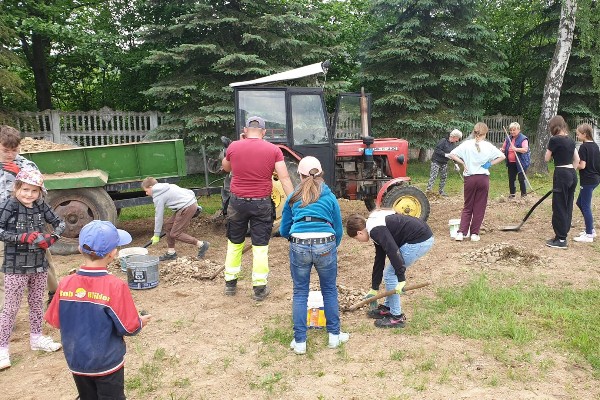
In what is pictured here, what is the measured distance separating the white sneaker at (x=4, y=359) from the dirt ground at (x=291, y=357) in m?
0.08

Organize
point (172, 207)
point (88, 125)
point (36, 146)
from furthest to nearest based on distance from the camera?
point (88, 125) → point (36, 146) → point (172, 207)

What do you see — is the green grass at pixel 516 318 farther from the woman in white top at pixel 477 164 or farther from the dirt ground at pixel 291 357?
the woman in white top at pixel 477 164

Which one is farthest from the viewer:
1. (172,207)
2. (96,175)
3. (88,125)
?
(88,125)

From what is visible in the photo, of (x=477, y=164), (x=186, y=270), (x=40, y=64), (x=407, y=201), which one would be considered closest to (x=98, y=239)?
(x=186, y=270)

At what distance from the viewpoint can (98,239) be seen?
251 centimetres

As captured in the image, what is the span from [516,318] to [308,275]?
2019 mm

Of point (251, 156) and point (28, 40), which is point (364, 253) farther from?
point (28, 40)

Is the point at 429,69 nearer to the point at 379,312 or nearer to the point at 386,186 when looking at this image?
the point at 386,186

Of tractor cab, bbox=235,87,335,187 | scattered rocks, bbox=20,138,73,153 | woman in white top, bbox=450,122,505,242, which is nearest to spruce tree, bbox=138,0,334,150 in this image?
scattered rocks, bbox=20,138,73,153

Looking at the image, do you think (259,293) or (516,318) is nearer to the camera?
(516,318)

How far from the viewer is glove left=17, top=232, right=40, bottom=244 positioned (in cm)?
371

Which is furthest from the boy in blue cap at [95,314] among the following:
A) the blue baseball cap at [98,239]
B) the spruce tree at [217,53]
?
the spruce tree at [217,53]

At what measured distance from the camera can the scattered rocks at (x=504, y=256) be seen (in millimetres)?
6127

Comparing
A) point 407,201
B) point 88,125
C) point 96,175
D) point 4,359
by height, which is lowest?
point 4,359
